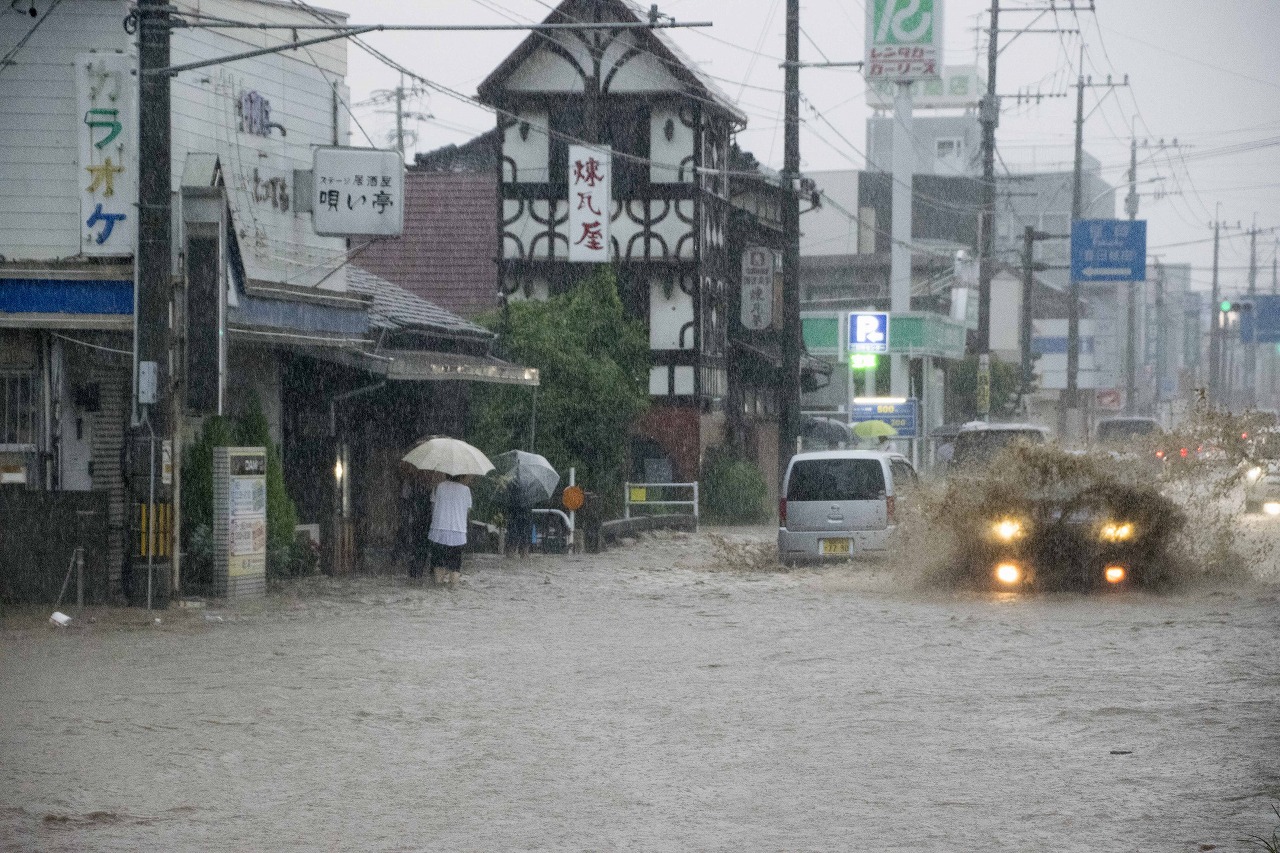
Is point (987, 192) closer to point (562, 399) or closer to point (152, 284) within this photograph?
point (562, 399)

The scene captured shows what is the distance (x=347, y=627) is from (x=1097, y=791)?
9.71 m

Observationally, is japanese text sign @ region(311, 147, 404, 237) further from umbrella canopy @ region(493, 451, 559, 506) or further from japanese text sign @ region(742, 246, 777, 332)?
japanese text sign @ region(742, 246, 777, 332)

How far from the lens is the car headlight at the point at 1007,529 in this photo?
61.6 ft

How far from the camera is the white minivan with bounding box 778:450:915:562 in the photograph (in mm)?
22453

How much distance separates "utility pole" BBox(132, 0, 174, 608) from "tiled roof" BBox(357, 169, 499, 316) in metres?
23.9

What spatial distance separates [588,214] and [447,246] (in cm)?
1014

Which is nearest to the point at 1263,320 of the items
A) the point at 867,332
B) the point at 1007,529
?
the point at 867,332

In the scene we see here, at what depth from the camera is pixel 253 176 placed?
2045 centimetres

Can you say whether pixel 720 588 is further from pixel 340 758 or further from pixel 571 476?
pixel 340 758

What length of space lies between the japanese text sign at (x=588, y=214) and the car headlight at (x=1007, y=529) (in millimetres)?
15700

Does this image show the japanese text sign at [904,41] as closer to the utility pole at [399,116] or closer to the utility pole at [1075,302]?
the utility pole at [1075,302]

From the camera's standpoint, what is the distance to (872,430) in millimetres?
38375

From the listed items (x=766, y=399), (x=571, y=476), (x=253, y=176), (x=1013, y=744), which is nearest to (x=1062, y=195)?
(x=766, y=399)

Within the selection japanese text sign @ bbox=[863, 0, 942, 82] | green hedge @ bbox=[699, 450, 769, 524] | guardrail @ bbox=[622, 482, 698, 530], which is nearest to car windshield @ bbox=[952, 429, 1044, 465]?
guardrail @ bbox=[622, 482, 698, 530]
